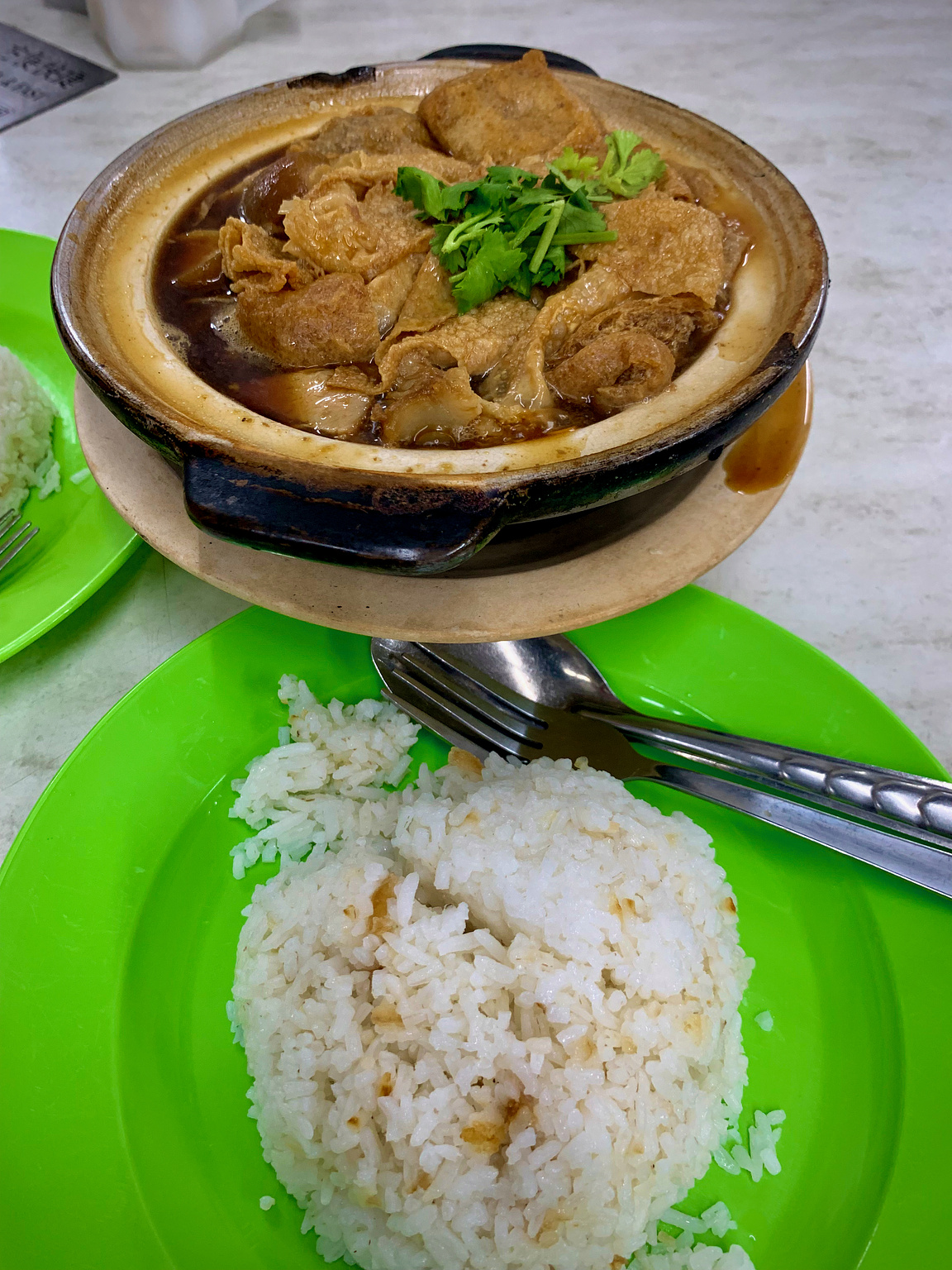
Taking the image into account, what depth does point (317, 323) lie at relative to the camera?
1390mm

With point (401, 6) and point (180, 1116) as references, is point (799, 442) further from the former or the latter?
point (401, 6)

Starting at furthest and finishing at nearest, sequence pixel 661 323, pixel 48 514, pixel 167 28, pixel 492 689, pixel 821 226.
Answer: pixel 167 28
pixel 821 226
pixel 48 514
pixel 492 689
pixel 661 323

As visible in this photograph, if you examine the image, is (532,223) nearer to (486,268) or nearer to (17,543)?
(486,268)

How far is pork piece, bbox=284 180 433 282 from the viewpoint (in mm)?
1481

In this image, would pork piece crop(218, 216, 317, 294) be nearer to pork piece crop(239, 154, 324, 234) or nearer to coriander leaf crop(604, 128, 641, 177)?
pork piece crop(239, 154, 324, 234)

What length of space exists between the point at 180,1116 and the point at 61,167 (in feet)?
9.91

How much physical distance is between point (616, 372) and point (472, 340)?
0.78 feet

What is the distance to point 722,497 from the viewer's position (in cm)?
151

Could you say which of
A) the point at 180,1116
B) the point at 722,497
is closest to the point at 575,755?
the point at 722,497

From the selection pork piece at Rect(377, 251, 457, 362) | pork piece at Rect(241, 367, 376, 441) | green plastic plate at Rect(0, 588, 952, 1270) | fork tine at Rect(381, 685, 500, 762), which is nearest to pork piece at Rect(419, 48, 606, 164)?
pork piece at Rect(377, 251, 457, 362)

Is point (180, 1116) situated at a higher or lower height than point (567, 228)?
lower

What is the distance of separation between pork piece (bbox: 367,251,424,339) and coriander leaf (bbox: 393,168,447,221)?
0.27ft

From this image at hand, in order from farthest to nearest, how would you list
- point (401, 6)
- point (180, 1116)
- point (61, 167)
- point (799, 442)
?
1. point (401, 6)
2. point (61, 167)
3. point (799, 442)
4. point (180, 1116)

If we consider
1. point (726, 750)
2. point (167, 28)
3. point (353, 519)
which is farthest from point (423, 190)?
point (167, 28)
